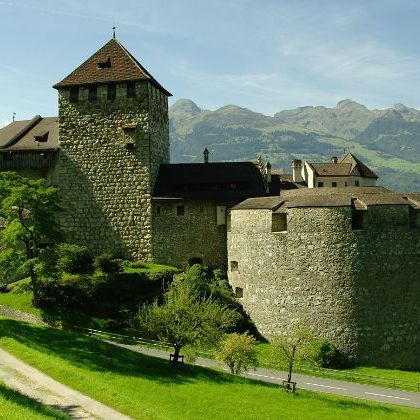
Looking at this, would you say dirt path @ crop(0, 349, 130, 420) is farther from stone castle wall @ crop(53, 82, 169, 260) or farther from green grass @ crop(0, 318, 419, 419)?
stone castle wall @ crop(53, 82, 169, 260)

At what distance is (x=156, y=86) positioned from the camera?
49312 mm

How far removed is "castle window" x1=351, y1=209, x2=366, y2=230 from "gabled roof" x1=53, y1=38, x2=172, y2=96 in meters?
19.6

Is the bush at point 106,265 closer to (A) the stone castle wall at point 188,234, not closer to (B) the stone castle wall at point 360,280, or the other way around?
(A) the stone castle wall at point 188,234

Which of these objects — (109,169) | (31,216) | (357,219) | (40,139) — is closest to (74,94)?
(40,139)

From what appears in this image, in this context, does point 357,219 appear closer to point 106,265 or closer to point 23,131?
point 106,265

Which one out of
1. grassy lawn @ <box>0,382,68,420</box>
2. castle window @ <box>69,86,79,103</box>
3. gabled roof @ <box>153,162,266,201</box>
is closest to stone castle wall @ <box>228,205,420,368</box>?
gabled roof @ <box>153,162,266,201</box>

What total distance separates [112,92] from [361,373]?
1145 inches

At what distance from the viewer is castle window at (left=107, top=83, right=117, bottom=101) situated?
48062 millimetres

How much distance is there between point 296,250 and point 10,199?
20127 mm

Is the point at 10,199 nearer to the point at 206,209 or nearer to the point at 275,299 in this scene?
the point at 206,209

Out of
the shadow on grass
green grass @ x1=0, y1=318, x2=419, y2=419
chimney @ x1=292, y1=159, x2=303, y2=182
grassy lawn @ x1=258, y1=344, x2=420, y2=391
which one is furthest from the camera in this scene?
chimney @ x1=292, y1=159, x2=303, y2=182

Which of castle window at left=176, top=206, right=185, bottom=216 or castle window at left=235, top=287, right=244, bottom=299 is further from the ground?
castle window at left=176, top=206, right=185, bottom=216

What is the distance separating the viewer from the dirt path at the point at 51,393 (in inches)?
841

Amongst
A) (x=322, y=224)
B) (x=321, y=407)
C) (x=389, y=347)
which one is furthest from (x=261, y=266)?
(x=321, y=407)
